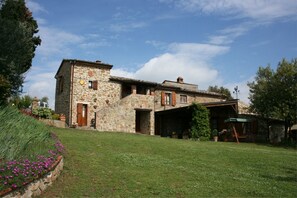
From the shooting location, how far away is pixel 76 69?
28.1 meters

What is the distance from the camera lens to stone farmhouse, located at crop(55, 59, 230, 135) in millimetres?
27356

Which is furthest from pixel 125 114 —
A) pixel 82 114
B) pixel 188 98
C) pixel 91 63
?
pixel 188 98

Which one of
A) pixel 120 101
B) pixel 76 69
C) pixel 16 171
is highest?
pixel 76 69

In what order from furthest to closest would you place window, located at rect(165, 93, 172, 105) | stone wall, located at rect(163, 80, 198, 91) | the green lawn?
stone wall, located at rect(163, 80, 198, 91), window, located at rect(165, 93, 172, 105), the green lawn

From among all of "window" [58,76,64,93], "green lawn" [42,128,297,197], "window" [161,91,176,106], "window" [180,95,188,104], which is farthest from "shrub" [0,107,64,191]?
"window" [180,95,188,104]

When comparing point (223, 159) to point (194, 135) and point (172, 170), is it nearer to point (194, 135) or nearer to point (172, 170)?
point (172, 170)

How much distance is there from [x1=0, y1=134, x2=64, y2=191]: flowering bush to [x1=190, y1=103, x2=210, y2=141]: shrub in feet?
59.0

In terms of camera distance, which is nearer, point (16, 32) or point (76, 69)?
point (16, 32)

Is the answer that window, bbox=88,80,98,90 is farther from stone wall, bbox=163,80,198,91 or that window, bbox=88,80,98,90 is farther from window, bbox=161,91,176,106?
stone wall, bbox=163,80,198,91

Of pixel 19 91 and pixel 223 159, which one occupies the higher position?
pixel 19 91

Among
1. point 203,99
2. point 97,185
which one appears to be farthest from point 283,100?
point 97,185

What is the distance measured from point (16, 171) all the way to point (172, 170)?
529 cm

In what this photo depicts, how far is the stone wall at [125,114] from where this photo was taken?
86.6 feet

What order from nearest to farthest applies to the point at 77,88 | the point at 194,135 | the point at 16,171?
the point at 16,171 < the point at 194,135 < the point at 77,88
